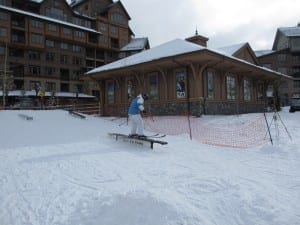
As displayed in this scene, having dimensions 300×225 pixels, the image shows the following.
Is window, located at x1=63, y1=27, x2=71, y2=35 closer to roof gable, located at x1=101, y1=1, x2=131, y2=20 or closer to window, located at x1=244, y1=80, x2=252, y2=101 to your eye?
roof gable, located at x1=101, y1=1, x2=131, y2=20

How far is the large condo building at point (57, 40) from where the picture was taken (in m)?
49.4

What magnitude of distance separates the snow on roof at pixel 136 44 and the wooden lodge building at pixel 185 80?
36.9 m

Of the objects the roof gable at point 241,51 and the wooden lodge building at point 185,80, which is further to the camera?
the roof gable at point 241,51

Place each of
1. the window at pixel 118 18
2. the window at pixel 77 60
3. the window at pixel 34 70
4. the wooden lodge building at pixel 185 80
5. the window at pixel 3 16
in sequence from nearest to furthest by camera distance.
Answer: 1. the wooden lodge building at pixel 185 80
2. the window at pixel 3 16
3. the window at pixel 34 70
4. the window at pixel 77 60
5. the window at pixel 118 18

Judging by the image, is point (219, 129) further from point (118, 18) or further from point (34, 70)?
point (118, 18)

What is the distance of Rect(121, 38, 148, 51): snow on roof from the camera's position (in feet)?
203

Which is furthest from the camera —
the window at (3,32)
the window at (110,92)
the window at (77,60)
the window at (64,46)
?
the window at (77,60)

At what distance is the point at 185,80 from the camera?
63.4 ft

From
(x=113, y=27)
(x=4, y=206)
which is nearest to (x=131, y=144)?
(x=4, y=206)

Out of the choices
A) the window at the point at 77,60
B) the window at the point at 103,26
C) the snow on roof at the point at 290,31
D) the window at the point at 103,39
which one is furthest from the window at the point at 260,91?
the window at the point at 103,26

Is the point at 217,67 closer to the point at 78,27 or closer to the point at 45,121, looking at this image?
the point at 45,121

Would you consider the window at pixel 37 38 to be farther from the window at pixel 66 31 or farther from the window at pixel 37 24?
the window at pixel 66 31

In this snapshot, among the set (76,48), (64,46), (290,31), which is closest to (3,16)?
(64,46)

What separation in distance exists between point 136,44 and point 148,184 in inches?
2334
